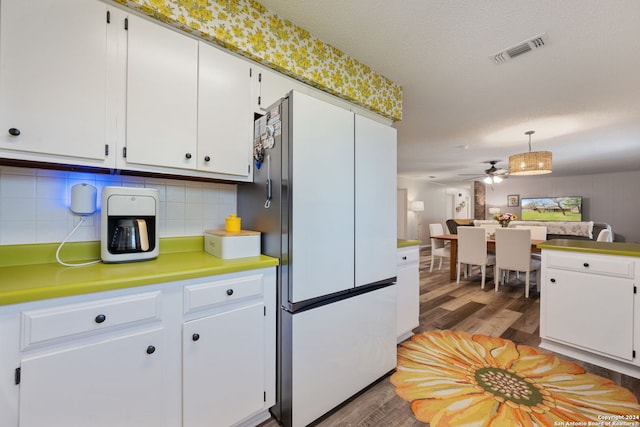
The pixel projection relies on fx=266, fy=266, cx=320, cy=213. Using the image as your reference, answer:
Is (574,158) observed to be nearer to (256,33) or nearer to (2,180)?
(256,33)

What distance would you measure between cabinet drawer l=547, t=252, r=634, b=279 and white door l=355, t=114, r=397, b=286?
145cm

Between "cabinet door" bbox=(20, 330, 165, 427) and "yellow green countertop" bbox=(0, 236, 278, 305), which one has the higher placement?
"yellow green countertop" bbox=(0, 236, 278, 305)

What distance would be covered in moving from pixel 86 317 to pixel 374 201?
1.52 metres

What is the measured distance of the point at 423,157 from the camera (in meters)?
5.76

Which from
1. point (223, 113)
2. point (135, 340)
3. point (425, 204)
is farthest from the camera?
point (425, 204)

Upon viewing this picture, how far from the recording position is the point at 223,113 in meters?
1.58

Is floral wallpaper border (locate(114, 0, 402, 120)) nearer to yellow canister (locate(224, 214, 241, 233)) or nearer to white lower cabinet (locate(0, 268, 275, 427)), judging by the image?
yellow canister (locate(224, 214, 241, 233))

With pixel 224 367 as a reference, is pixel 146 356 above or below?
above

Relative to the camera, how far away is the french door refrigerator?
1390mm

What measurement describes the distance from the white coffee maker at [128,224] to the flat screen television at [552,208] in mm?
11015

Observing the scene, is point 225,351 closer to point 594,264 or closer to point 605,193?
point 594,264

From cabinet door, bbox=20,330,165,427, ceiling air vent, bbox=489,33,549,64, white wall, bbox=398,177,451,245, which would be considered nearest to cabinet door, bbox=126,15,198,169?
cabinet door, bbox=20,330,165,427

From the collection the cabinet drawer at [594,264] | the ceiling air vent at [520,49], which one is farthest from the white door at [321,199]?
the cabinet drawer at [594,264]

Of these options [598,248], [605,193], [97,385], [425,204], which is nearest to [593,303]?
[598,248]
